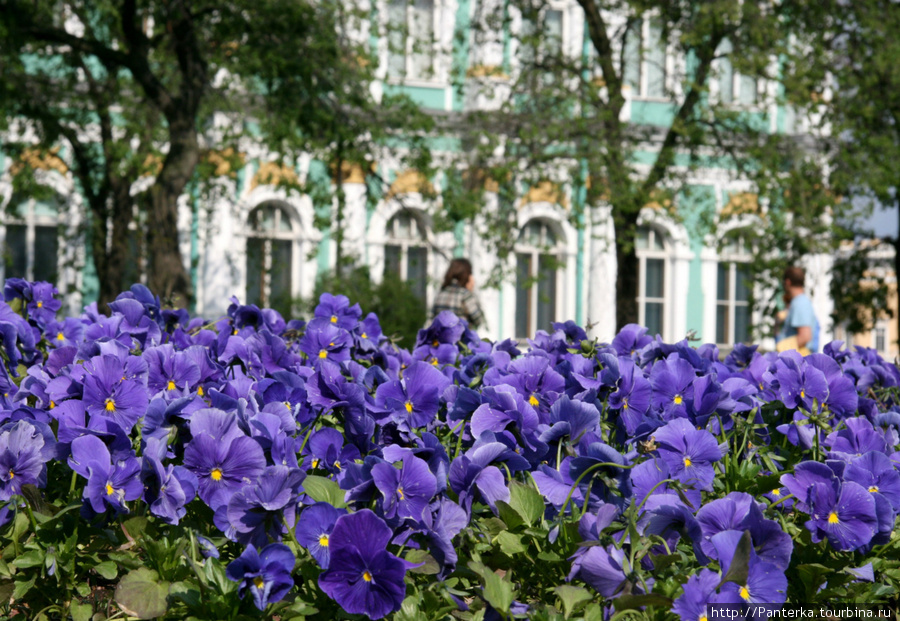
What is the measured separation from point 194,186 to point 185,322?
10.7 metres

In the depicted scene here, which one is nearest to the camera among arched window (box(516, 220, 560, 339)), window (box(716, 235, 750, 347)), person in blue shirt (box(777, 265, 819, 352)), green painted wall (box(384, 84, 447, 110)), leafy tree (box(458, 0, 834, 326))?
person in blue shirt (box(777, 265, 819, 352))

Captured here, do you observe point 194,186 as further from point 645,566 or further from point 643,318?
point 645,566

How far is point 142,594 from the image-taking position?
148 centimetres

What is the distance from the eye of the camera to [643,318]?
2081 centimetres

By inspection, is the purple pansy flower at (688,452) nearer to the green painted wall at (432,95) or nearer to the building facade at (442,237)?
the building facade at (442,237)

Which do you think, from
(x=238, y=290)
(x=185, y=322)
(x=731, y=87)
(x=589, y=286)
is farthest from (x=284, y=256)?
(x=185, y=322)

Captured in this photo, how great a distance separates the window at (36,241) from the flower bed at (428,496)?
1565cm

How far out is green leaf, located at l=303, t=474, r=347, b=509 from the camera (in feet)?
5.03

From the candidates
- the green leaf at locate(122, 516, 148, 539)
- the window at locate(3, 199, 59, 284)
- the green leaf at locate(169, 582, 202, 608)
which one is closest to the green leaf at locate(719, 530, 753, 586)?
the green leaf at locate(169, 582, 202, 608)

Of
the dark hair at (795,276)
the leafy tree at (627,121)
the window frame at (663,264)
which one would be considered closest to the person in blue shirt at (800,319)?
the dark hair at (795,276)

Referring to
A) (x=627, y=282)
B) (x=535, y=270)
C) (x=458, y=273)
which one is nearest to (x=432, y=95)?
(x=535, y=270)

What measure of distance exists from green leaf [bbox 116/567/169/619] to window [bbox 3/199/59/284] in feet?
52.3

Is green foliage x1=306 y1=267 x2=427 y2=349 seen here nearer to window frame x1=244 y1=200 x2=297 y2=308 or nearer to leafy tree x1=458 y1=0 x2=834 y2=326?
leafy tree x1=458 y1=0 x2=834 y2=326

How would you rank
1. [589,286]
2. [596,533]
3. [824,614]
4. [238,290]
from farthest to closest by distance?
[589,286]
[238,290]
[824,614]
[596,533]
